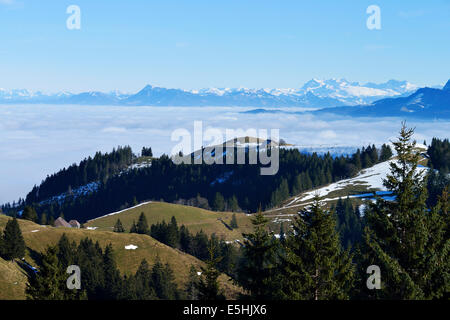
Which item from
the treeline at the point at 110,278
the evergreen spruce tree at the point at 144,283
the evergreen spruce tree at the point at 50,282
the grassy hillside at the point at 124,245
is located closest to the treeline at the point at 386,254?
the evergreen spruce tree at the point at 50,282

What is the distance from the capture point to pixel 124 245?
306 ft

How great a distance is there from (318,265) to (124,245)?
76.0m

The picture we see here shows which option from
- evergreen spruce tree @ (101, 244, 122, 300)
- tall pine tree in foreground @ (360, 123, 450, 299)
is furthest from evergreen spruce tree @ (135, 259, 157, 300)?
tall pine tree in foreground @ (360, 123, 450, 299)

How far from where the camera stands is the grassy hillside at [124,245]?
3306 inches

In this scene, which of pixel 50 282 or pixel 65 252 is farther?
pixel 65 252

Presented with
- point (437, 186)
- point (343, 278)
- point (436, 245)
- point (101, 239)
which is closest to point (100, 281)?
point (101, 239)

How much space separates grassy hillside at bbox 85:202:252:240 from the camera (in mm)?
143550

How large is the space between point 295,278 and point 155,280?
187ft

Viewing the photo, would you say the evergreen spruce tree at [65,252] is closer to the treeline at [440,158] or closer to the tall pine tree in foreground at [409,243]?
the tall pine tree in foreground at [409,243]

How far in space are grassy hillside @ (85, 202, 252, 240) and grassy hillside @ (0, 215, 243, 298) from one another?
43.7m

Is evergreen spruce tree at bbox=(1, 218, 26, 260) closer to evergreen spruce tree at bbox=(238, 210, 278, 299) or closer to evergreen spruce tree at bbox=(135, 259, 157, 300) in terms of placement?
evergreen spruce tree at bbox=(135, 259, 157, 300)

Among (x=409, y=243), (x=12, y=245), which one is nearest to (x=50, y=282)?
(x=409, y=243)

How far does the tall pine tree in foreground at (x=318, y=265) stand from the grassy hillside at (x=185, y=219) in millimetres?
111685

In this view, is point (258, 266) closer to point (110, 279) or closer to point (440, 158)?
point (110, 279)
